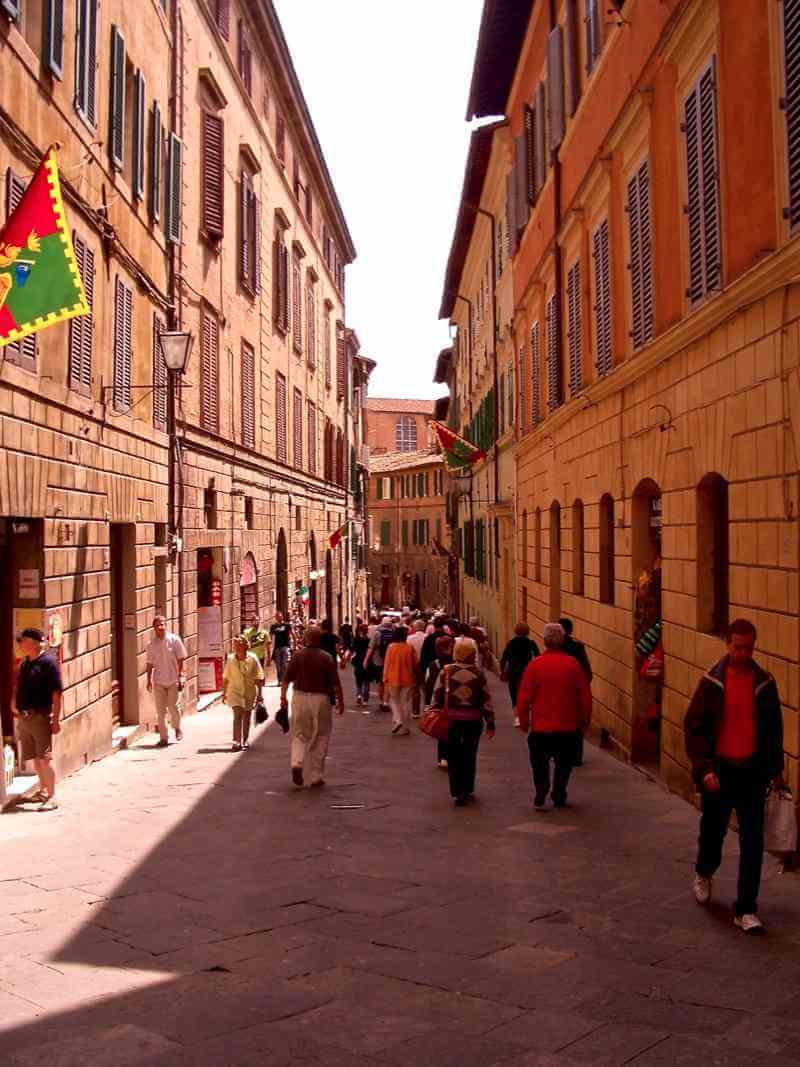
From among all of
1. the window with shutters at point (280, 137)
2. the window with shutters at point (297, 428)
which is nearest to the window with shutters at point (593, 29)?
the window with shutters at point (280, 137)

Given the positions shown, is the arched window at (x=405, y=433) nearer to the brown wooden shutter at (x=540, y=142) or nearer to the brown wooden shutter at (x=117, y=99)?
the brown wooden shutter at (x=540, y=142)

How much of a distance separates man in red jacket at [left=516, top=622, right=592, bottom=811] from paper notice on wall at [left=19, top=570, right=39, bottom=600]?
486cm

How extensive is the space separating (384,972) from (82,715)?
319 inches

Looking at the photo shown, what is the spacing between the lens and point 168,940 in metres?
6.26

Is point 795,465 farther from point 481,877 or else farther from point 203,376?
point 203,376

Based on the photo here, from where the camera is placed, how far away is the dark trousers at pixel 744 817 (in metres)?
6.29

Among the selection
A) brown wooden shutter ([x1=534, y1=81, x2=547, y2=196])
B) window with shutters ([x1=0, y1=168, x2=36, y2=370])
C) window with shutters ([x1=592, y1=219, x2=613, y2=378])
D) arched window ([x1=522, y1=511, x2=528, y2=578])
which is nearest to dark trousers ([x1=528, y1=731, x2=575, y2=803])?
window with shutters ([x1=592, y1=219, x2=613, y2=378])

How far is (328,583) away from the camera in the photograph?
41.7m

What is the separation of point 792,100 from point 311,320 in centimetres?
2937

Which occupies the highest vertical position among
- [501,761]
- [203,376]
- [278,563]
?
[203,376]

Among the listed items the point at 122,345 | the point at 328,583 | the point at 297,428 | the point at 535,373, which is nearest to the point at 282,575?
the point at 297,428

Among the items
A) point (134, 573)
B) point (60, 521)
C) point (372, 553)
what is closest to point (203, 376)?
point (134, 573)

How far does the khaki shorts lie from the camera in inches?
396

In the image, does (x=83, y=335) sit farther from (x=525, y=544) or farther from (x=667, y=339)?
(x=525, y=544)
